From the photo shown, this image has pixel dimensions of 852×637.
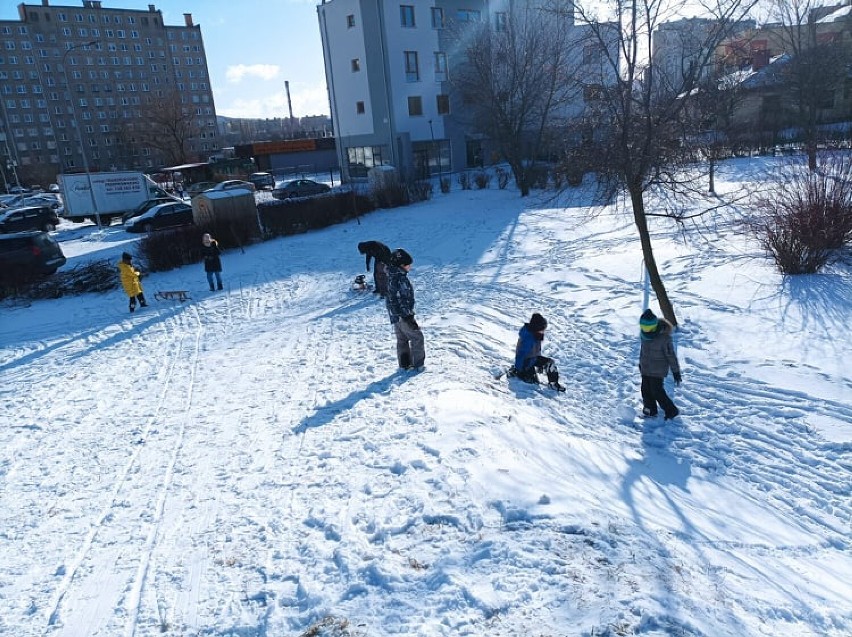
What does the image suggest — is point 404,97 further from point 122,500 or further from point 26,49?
point 26,49

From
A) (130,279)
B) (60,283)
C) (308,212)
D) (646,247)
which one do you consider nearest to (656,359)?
(646,247)

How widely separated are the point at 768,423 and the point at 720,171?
24064 mm

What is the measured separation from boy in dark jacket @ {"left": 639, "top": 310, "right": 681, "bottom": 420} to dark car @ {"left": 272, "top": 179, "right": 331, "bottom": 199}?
96.0ft

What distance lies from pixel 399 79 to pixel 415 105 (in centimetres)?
213

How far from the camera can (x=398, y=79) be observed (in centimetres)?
3938

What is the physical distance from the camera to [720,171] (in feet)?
89.6

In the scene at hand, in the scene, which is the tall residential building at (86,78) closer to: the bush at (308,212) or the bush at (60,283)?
the bush at (308,212)

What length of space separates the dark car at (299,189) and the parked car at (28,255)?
17922 mm

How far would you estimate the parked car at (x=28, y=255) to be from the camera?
15289mm

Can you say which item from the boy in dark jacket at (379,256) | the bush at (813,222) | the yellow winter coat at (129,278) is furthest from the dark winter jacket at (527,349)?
the yellow winter coat at (129,278)

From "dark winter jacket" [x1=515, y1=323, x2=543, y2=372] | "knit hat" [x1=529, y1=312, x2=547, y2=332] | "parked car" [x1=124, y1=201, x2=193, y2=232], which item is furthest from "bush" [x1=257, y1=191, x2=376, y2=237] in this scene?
"knit hat" [x1=529, y1=312, x2=547, y2=332]

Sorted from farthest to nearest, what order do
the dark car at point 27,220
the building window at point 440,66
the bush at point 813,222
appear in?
the building window at point 440,66
the dark car at point 27,220
the bush at point 813,222

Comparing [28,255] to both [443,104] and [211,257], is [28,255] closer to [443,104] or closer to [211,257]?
[211,257]

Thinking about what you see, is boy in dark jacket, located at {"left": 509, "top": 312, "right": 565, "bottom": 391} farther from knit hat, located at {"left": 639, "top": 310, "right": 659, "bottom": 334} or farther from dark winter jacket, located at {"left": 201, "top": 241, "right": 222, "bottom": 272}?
dark winter jacket, located at {"left": 201, "top": 241, "right": 222, "bottom": 272}
